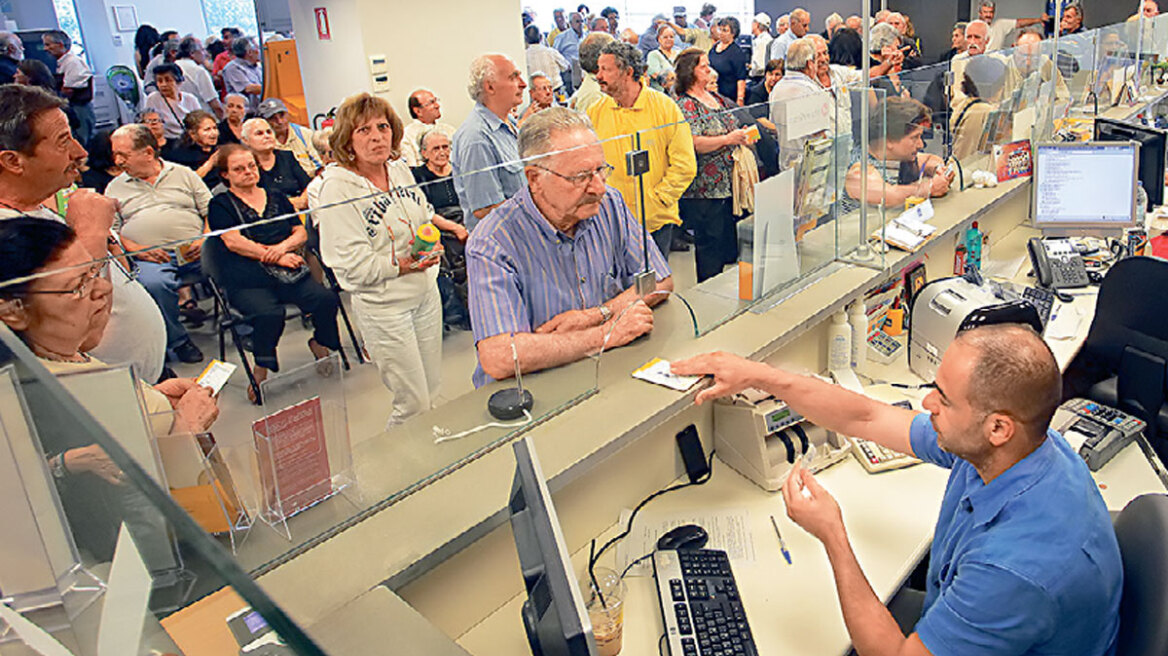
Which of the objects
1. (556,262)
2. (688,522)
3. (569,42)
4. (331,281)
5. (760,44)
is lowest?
(688,522)

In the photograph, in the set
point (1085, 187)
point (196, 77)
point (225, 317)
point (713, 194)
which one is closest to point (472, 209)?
point (225, 317)

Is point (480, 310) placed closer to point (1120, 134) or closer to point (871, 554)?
point (871, 554)

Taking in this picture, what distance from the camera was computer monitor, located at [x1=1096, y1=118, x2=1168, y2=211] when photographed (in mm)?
4070

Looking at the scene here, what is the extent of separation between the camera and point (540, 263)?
2.18m

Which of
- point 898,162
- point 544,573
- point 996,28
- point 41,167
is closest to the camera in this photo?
point 544,573

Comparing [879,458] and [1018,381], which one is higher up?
[1018,381]

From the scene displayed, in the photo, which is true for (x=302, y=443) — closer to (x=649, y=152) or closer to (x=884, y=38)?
(x=649, y=152)

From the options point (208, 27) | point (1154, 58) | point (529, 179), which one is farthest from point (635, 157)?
point (208, 27)

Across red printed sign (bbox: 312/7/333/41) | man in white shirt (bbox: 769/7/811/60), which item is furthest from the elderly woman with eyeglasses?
man in white shirt (bbox: 769/7/811/60)

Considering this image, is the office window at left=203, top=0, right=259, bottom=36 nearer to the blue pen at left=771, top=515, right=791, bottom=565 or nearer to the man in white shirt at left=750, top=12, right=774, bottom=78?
the man in white shirt at left=750, top=12, right=774, bottom=78

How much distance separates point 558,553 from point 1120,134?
14.4ft

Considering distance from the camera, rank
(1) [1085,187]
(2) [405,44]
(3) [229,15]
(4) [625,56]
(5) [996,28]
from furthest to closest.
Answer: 1. (3) [229,15]
2. (5) [996,28]
3. (2) [405,44]
4. (4) [625,56]
5. (1) [1085,187]

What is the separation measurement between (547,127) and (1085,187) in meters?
2.91

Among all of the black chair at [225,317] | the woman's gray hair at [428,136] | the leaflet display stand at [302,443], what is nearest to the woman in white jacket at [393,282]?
the black chair at [225,317]
